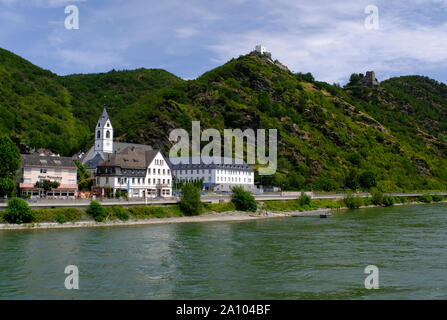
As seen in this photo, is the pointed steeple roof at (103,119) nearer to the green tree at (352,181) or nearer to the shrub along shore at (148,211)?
the shrub along shore at (148,211)

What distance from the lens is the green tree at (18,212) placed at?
171 feet

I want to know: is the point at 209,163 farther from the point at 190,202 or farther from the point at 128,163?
the point at 190,202

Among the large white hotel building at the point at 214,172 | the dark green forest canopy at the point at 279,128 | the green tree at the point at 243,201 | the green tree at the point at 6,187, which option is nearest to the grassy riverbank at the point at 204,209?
the green tree at the point at 243,201

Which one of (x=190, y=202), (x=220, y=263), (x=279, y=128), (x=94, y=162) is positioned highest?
(x=279, y=128)

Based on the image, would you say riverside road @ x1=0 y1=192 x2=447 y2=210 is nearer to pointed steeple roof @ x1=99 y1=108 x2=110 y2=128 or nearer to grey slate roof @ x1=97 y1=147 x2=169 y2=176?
grey slate roof @ x1=97 y1=147 x2=169 y2=176

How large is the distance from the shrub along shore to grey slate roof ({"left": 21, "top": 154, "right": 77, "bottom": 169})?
16.2 m

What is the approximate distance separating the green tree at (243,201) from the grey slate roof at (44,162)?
1159 inches

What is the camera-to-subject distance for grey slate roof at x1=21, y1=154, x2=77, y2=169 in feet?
226

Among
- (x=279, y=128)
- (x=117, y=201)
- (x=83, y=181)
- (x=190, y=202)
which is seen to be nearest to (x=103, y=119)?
(x=83, y=181)

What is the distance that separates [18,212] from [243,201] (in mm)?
40800

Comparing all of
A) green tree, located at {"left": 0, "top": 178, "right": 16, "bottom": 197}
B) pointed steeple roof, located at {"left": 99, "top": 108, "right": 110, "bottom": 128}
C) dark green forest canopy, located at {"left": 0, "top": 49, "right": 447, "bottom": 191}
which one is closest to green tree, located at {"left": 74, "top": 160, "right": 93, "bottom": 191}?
green tree, located at {"left": 0, "top": 178, "right": 16, "bottom": 197}

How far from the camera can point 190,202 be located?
2808 inches

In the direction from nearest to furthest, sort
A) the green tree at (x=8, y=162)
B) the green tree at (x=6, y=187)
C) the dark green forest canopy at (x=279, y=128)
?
1. the green tree at (x=6, y=187)
2. the green tree at (x=8, y=162)
3. the dark green forest canopy at (x=279, y=128)
